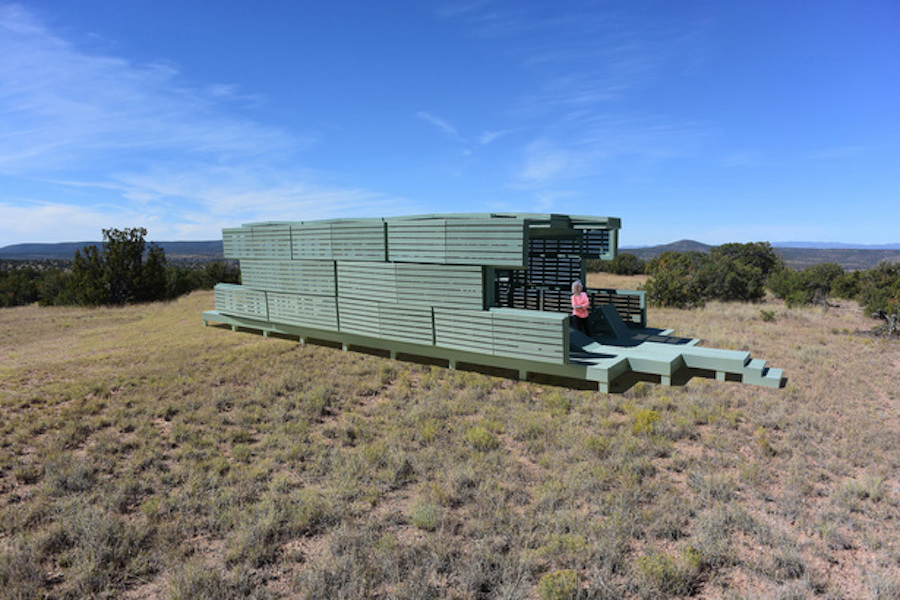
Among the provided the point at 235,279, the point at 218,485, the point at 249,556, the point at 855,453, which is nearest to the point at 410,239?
the point at 218,485

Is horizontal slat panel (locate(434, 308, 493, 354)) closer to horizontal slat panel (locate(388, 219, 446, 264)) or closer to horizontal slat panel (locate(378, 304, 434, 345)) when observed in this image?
horizontal slat panel (locate(378, 304, 434, 345))

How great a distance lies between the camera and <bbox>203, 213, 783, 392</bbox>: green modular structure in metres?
8.87

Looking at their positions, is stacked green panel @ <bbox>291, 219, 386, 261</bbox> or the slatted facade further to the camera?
stacked green panel @ <bbox>291, 219, 386, 261</bbox>

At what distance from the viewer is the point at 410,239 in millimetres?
10219

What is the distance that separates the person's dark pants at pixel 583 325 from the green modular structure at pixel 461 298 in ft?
1.20

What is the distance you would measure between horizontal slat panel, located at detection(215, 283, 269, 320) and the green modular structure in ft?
0.12

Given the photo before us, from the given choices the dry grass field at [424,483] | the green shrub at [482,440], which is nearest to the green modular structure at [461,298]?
the dry grass field at [424,483]

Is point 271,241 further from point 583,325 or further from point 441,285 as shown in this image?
point 583,325

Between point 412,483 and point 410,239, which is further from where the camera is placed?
point 410,239

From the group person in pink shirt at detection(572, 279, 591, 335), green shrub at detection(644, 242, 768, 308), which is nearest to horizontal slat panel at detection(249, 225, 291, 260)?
person in pink shirt at detection(572, 279, 591, 335)

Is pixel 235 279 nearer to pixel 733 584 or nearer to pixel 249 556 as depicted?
pixel 249 556

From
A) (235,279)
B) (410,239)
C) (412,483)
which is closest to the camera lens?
(412,483)

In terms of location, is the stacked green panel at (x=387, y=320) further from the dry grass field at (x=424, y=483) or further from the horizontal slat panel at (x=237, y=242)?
the horizontal slat panel at (x=237, y=242)

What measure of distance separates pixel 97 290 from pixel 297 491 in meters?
24.9
